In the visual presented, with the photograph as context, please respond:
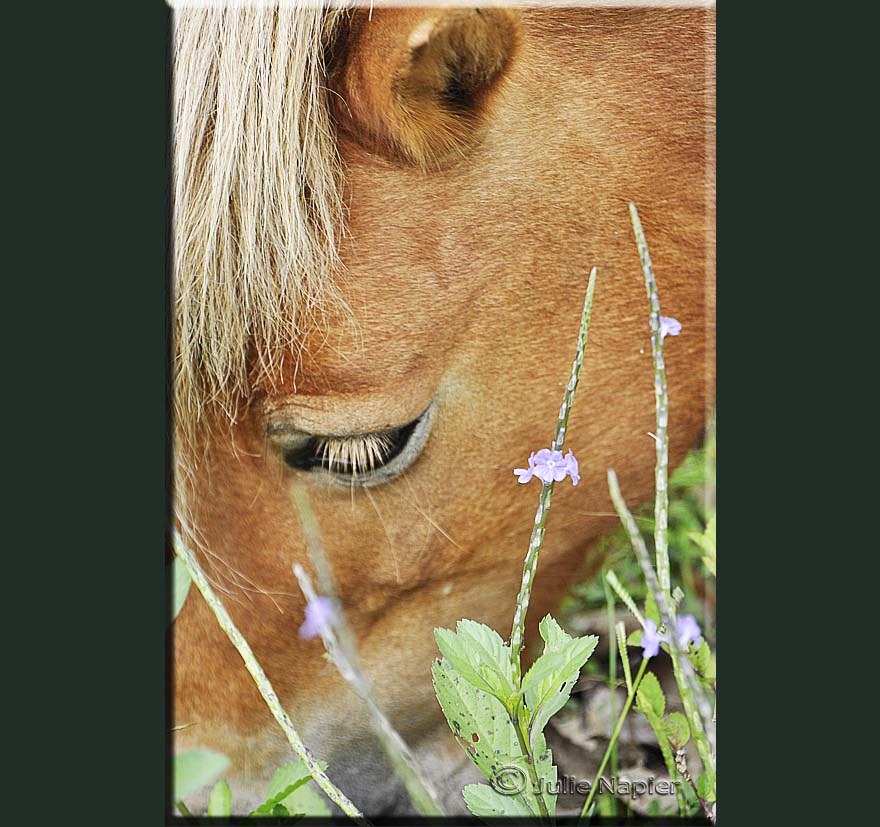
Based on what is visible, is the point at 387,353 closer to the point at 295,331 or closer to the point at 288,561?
the point at 295,331

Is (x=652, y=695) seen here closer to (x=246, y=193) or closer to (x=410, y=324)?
(x=410, y=324)

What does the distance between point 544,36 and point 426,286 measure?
18.2 inches

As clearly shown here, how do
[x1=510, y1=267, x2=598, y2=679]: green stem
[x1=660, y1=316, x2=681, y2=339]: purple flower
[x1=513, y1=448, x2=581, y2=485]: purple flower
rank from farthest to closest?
[x1=660, y1=316, x2=681, y2=339]: purple flower → [x1=513, y1=448, x2=581, y2=485]: purple flower → [x1=510, y1=267, x2=598, y2=679]: green stem

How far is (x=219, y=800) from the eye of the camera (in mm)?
1729

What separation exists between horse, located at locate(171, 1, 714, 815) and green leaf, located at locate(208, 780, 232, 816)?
0.36 ft

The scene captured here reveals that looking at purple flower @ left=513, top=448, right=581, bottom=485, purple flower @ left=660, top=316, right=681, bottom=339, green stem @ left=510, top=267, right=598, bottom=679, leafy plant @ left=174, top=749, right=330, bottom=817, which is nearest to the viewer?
green stem @ left=510, top=267, right=598, bottom=679

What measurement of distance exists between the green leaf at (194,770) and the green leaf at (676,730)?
0.73 m

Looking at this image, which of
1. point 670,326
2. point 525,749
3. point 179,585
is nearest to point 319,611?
point 179,585

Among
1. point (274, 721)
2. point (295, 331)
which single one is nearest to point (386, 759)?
point (274, 721)

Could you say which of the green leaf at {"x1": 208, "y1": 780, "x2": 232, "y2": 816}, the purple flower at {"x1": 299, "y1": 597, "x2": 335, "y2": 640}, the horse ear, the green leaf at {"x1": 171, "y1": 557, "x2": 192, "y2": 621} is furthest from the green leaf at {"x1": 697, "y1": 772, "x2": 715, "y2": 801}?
the horse ear

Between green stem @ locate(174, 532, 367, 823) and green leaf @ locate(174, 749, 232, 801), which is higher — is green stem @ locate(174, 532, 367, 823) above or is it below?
above

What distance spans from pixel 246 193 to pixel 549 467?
2.25 ft

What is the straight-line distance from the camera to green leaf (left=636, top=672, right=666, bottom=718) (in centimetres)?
181

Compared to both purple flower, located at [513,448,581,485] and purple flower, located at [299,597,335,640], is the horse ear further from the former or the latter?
purple flower, located at [299,597,335,640]
